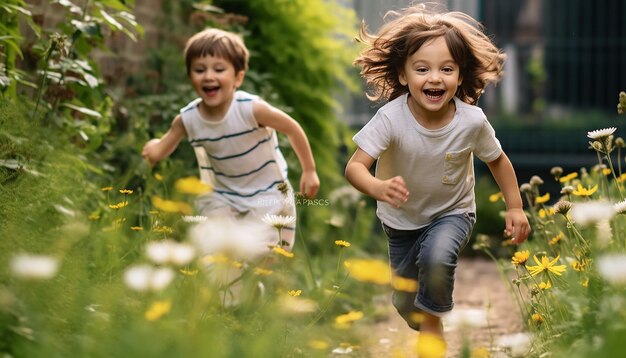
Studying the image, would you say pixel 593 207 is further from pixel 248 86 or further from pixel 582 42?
pixel 582 42

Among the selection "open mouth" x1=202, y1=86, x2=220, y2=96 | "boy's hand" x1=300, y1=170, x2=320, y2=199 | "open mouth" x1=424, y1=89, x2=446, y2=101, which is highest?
"open mouth" x1=202, y1=86, x2=220, y2=96

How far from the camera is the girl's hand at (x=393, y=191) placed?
302cm

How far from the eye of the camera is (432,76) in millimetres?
3561

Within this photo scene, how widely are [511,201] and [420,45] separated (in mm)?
675

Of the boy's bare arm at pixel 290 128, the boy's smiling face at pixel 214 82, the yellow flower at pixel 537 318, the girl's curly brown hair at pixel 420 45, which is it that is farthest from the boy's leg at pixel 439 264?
the boy's smiling face at pixel 214 82

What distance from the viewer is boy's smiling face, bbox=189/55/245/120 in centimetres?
432

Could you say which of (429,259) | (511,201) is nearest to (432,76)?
(511,201)

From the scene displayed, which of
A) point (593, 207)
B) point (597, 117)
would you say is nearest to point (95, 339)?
point (593, 207)

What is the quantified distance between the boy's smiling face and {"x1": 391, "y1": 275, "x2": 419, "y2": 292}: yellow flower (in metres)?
1.27

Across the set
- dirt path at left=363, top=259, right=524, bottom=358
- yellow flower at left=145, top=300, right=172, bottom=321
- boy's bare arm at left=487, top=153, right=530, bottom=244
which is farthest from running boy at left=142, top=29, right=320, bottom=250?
yellow flower at left=145, top=300, right=172, bottom=321

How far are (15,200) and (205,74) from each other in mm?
1507

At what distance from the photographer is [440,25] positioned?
371 centimetres

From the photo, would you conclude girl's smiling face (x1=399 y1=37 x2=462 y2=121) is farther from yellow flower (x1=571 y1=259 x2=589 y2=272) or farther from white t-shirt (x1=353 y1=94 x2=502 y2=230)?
yellow flower (x1=571 y1=259 x2=589 y2=272)

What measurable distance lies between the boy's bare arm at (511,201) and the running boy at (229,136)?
897 mm
